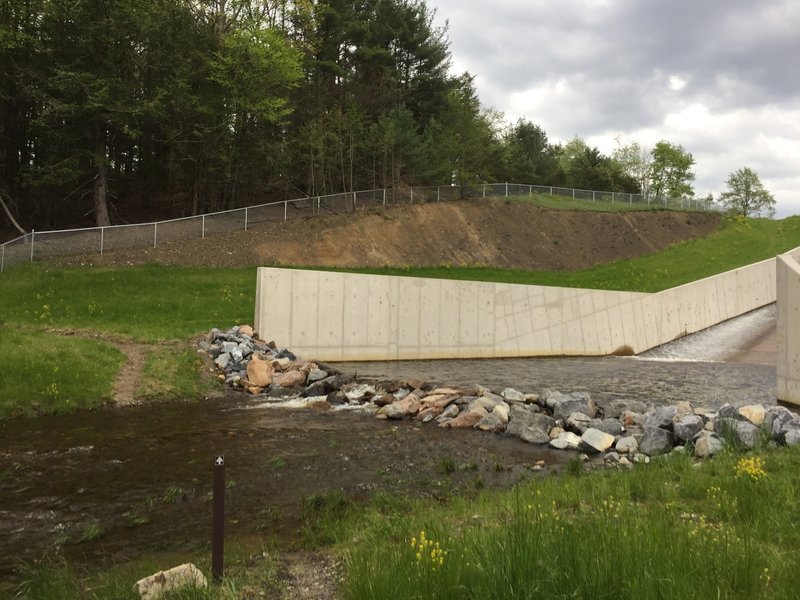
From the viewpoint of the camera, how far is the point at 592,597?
3551 millimetres

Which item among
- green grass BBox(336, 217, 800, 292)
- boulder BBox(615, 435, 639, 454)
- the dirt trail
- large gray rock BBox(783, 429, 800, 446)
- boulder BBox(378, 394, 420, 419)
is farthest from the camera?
green grass BBox(336, 217, 800, 292)

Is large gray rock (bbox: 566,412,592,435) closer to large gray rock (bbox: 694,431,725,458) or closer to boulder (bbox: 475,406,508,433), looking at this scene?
boulder (bbox: 475,406,508,433)

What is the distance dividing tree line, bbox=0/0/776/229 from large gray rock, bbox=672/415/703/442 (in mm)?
31392

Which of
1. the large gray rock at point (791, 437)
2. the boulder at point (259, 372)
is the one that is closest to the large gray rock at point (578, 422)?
the large gray rock at point (791, 437)

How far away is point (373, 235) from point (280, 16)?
18852 mm

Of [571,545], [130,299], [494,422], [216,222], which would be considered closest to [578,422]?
[494,422]

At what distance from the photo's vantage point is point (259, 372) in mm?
16562

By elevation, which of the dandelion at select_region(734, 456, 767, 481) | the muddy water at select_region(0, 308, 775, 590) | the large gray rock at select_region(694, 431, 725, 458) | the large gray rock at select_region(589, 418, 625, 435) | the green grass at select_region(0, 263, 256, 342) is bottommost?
the muddy water at select_region(0, 308, 775, 590)

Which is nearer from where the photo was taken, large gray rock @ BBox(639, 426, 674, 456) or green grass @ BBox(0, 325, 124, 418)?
large gray rock @ BBox(639, 426, 674, 456)

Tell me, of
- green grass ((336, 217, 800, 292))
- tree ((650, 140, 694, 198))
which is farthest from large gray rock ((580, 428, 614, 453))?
tree ((650, 140, 694, 198))

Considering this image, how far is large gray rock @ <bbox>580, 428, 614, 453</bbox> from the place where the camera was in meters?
10.7

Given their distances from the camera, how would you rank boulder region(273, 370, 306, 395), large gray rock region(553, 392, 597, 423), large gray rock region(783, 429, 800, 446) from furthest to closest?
1. boulder region(273, 370, 306, 395)
2. large gray rock region(553, 392, 597, 423)
3. large gray rock region(783, 429, 800, 446)

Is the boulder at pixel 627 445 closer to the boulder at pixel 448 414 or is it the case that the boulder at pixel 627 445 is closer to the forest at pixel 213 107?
the boulder at pixel 448 414

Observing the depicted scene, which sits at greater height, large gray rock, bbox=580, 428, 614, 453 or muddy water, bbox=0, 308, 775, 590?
large gray rock, bbox=580, 428, 614, 453
